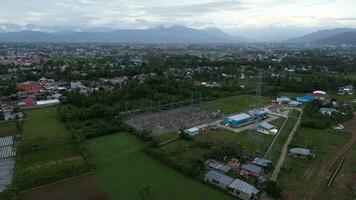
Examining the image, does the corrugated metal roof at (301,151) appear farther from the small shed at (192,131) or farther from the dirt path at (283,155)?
the small shed at (192,131)

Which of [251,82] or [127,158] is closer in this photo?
[127,158]

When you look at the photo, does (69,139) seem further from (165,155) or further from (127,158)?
(165,155)

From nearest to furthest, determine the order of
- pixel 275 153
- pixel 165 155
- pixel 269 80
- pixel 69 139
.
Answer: pixel 165 155
pixel 275 153
pixel 69 139
pixel 269 80

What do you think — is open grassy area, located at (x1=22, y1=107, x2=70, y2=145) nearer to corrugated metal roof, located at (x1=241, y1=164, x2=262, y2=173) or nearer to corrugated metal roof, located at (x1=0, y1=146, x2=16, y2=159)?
corrugated metal roof, located at (x1=0, y1=146, x2=16, y2=159)

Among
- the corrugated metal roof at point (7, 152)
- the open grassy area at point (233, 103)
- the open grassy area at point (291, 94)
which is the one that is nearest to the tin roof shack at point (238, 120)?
the open grassy area at point (233, 103)

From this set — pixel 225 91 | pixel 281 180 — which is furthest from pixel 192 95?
pixel 281 180

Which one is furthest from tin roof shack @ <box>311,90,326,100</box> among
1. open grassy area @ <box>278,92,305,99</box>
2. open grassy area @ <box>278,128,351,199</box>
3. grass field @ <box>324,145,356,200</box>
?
grass field @ <box>324,145,356,200</box>

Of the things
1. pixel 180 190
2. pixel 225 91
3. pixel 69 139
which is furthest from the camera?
pixel 225 91
